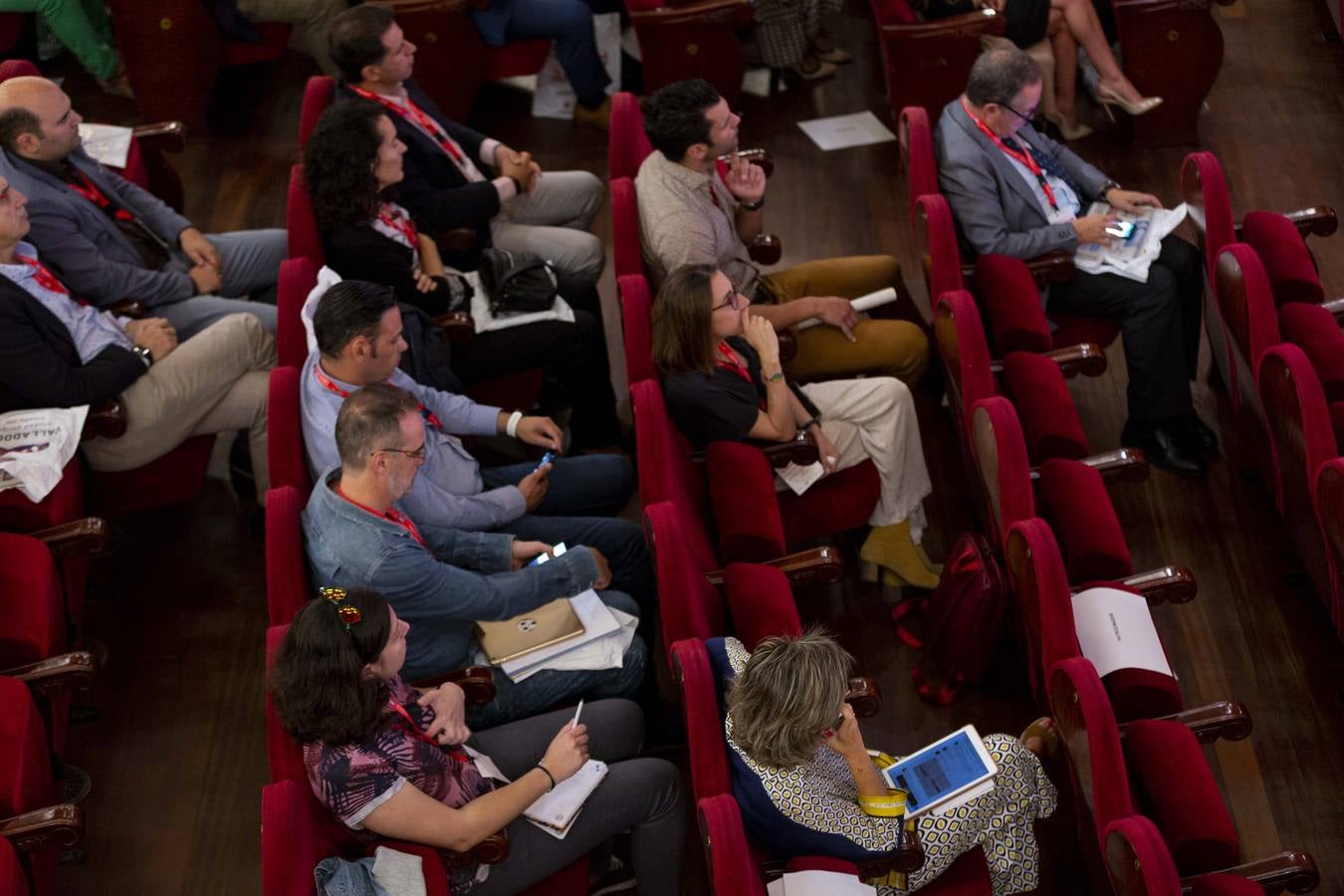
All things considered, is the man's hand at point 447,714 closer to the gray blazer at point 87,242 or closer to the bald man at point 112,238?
the bald man at point 112,238

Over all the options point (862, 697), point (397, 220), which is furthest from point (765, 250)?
point (862, 697)

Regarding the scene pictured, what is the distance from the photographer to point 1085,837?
208cm

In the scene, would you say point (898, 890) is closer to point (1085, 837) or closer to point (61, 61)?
point (1085, 837)

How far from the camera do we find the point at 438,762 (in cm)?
197

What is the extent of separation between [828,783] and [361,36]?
201 cm

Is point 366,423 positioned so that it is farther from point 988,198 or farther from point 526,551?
point 988,198

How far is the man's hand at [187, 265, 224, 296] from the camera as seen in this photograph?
10.1 feet

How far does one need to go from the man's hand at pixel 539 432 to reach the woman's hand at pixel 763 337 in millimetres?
426

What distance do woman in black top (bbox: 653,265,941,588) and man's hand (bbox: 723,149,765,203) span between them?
1.65 feet

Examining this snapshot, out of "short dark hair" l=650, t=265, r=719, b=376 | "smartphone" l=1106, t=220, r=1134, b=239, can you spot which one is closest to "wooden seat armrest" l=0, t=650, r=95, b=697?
"short dark hair" l=650, t=265, r=719, b=376

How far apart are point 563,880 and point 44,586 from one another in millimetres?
1028

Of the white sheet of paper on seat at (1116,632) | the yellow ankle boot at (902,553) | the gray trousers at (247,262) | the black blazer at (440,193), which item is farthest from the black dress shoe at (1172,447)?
the gray trousers at (247,262)

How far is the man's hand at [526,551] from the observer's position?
7.93 ft

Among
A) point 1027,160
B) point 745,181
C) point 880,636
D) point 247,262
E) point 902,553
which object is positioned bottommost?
point 880,636
